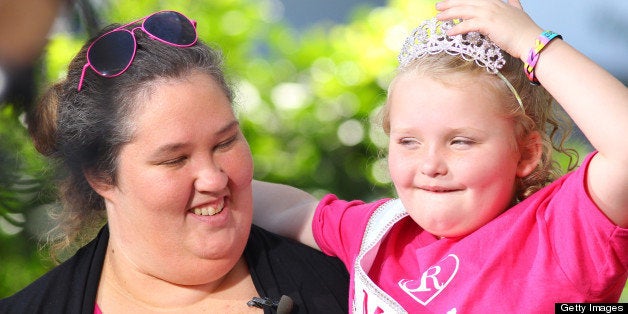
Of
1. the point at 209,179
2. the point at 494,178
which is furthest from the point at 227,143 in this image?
the point at 494,178

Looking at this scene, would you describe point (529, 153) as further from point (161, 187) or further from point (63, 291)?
point (63, 291)

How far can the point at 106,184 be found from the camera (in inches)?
Answer: 117

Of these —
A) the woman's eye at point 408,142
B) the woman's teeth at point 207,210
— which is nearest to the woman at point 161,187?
the woman's teeth at point 207,210

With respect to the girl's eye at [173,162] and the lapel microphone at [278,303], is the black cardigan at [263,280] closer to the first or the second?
the lapel microphone at [278,303]

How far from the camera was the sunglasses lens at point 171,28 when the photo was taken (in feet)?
9.75

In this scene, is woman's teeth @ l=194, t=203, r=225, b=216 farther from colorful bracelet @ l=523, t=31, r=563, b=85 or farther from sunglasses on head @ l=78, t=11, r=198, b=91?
colorful bracelet @ l=523, t=31, r=563, b=85

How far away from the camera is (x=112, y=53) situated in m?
2.89

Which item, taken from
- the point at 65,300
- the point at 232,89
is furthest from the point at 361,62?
the point at 65,300

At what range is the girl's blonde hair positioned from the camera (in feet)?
8.61

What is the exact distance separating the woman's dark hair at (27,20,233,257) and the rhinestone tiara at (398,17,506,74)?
0.62 meters

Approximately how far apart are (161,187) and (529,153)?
43.9 inches

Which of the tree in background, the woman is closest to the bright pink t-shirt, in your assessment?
the woman

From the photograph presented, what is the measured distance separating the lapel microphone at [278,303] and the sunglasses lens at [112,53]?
0.85 m

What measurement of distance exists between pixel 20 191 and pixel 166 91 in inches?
57.0
